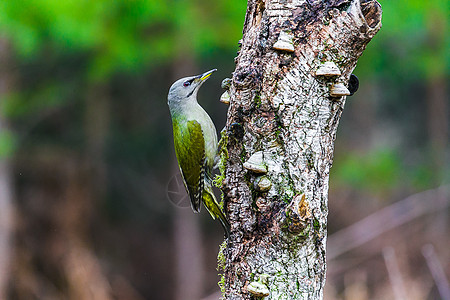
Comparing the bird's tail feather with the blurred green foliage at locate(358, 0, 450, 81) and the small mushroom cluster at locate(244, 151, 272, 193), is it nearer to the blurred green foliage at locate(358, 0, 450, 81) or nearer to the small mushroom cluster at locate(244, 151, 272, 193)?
the small mushroom cluster at locate(244, 151, 272, 193)

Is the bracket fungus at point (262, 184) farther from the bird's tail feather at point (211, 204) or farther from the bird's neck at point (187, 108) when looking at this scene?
the bird's neck at point (187, 108)

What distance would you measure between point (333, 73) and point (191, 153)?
6.09ft

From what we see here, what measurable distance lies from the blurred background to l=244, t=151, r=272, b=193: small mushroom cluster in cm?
256

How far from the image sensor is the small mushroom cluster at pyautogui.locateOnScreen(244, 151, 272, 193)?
1893 millimetres

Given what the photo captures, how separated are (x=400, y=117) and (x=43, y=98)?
337 inches

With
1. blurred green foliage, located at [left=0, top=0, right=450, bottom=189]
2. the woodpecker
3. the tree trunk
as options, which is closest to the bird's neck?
the woodpecker

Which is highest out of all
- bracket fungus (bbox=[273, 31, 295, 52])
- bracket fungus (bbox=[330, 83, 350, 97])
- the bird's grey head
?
bracket fungus (bbox=[273, 31, 295, 52])

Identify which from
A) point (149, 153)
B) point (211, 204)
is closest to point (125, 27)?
point (211, 204)

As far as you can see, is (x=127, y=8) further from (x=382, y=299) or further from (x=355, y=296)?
(x=382, y=299)

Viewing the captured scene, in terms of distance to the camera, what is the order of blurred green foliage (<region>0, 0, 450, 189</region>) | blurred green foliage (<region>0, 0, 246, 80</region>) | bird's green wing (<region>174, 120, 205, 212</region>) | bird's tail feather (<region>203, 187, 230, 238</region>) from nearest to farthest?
bird's tail feather (<region>203, 187, 230, 238</region>)
bird's green wing (<region>174, 120, 205, 212</region>)
blurred green foliage (<region>0, 0, 246, 80</region>)
blurred green foliage (<region>0, 0, 450, 189</region>)

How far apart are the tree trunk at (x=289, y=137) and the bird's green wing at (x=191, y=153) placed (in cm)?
154

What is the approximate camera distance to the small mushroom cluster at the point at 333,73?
1910mm

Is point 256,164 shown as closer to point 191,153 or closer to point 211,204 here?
point 211,204

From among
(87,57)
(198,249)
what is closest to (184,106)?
(87,57)
